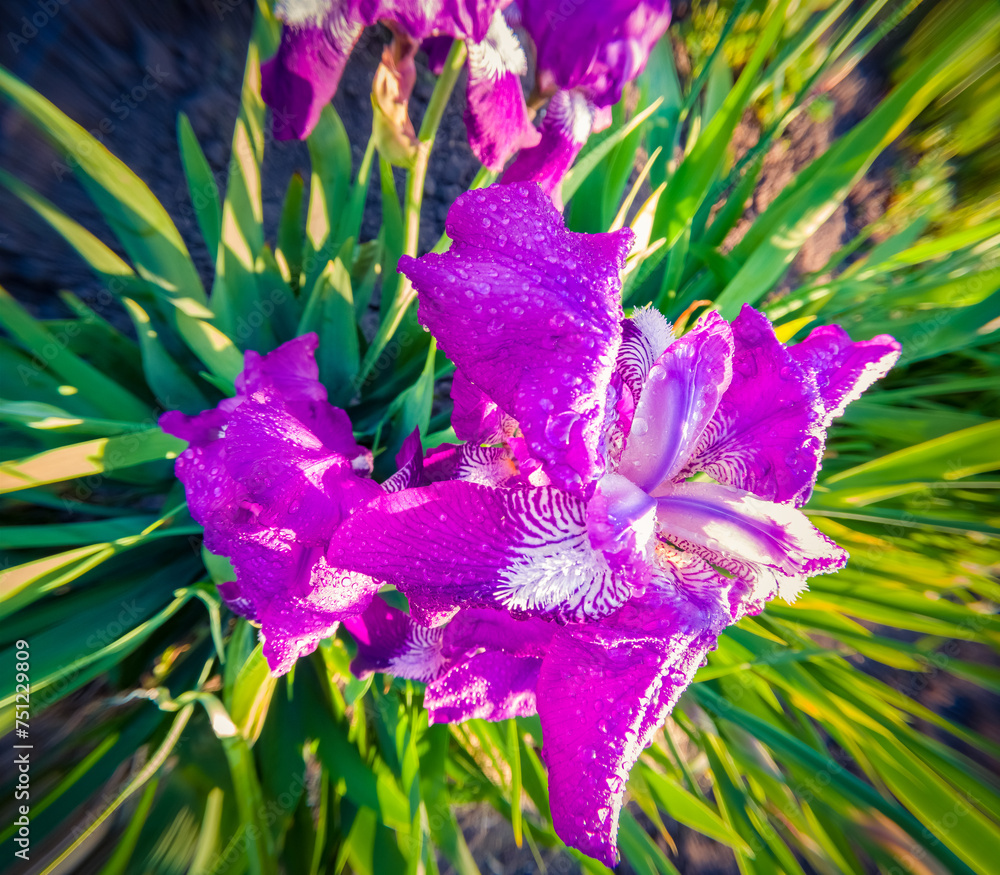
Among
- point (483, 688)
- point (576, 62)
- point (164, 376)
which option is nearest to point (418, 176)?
point (576, 62)

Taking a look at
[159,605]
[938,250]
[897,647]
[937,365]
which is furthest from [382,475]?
[937,365]

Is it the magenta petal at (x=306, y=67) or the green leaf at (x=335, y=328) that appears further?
the green leaf at (x=335, y=328)

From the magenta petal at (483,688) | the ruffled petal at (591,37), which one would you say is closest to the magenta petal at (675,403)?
the magenta petal at (483,688)

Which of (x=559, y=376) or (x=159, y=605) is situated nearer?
(x=559, y=376)

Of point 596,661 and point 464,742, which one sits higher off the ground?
point 596,661

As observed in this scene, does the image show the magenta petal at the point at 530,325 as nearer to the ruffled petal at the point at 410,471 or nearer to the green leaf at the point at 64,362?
the ruffled petal at the point at 410,471

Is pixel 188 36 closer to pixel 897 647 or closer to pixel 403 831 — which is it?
pixel 403 831

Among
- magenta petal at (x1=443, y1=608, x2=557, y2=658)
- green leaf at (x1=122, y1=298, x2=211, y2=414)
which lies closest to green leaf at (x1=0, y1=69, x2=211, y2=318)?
green leaf at (x1=122, y1=298, x2=211, y2=414)

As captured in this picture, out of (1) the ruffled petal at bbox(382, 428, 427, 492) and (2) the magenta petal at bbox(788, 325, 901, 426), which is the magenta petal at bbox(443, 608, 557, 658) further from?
(2) the magenta petal at bbox(788, 325, 901, 426)
